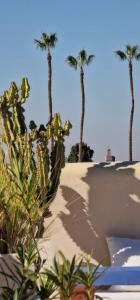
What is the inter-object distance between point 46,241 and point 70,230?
3.50 m

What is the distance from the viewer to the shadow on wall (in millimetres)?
8750

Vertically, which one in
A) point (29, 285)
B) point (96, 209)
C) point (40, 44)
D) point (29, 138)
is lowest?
point (29, 285)

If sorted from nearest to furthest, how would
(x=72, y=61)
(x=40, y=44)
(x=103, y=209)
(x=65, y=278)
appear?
1. (x=65, y=278)
2. (x=103, y=209)
3. (x=40, y=44)
4. (x=72, y=61)

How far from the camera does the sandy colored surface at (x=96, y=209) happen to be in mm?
8766

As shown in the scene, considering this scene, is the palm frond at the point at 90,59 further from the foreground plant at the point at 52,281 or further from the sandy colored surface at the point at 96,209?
the foreground plant at the point at 52,281

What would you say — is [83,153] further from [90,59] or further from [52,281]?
[52,281]

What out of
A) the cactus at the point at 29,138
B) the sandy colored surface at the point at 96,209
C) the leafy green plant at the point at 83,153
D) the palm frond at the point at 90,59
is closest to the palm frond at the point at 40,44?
the palm frond at the point at 90,59

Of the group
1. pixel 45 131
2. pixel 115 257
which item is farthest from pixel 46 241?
pixel 45 131

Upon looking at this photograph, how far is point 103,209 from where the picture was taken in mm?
8852

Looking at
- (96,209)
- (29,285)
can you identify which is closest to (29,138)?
(96,209)

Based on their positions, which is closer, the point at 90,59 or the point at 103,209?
the point at 103,209

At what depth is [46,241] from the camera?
5.44 meters

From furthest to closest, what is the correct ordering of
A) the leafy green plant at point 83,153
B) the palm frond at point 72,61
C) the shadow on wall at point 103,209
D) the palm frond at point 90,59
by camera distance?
the palm frond at point 90,59, the palm frond at point 72,61, the leafy green plant at point 83,153, the shadow on wall at point 103,209

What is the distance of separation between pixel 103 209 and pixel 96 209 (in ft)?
0.32
